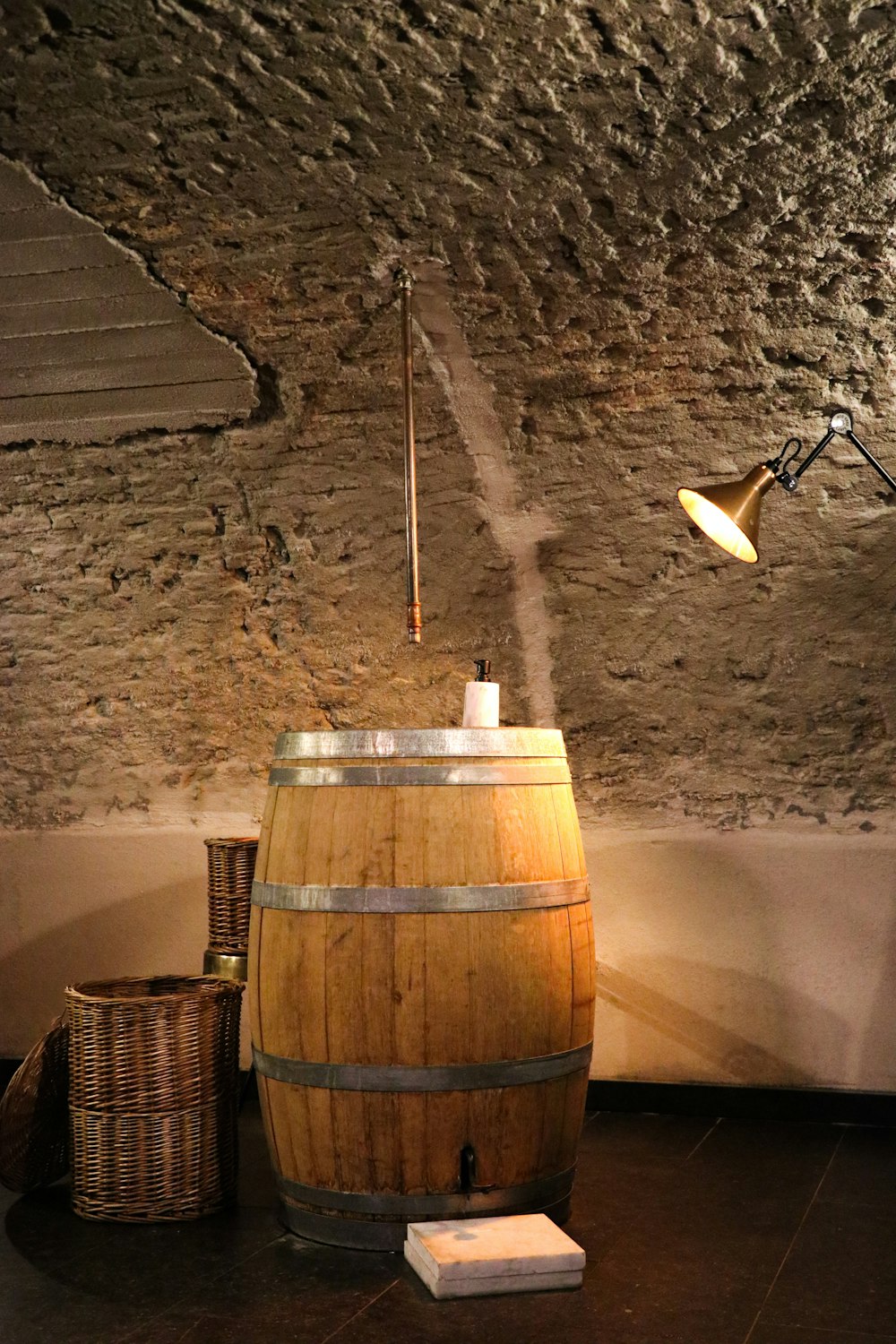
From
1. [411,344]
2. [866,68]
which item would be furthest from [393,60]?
[866,68]

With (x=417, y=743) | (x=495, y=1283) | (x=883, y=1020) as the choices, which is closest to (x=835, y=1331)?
(x=495, y=1283)

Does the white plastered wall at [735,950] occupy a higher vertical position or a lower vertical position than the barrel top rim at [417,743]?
lower

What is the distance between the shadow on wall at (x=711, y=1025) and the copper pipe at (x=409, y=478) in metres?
1.08

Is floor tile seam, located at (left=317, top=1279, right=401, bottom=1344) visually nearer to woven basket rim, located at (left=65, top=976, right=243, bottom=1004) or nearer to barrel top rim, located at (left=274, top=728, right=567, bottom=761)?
woven basket rim, located at (left=65, top=976, right=243, bottom=1004)

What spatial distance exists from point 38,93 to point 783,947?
258cm

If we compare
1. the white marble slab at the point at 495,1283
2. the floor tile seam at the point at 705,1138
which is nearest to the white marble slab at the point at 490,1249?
the white marble slab at the point at 495,1283

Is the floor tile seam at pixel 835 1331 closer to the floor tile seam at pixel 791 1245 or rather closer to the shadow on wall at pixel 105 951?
the floor tile seam at pixel 791 1245

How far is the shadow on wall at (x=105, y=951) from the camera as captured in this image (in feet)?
11.3

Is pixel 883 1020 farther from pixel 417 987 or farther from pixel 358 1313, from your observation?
pixel 358 1313

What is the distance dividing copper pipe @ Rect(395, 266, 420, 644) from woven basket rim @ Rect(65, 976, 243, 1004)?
0.94 m

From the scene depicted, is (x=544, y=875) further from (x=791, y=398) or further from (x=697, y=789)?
(x=791, y=398)

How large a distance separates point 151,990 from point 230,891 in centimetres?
33

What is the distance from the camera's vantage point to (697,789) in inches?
125

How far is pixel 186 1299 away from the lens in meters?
1.99
